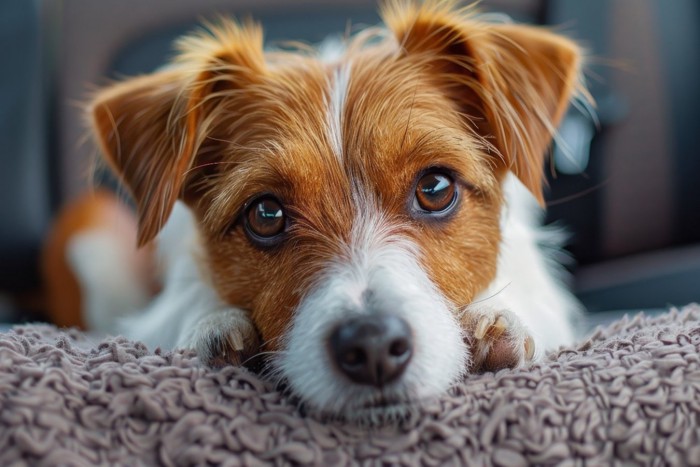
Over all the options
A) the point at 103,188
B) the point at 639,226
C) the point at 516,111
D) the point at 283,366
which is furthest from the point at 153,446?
the point at 639,226

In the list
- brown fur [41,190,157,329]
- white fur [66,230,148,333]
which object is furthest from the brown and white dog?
brown fur [41,190,157,329]

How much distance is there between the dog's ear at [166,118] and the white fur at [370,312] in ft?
1.85

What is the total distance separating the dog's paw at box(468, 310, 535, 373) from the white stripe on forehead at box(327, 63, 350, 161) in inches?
22.0

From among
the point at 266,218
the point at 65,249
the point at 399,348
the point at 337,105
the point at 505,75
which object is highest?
the point at 505,75

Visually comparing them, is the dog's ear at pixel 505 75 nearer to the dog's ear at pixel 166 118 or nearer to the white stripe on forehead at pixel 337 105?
the white stripe on forehead at pixel 337 105

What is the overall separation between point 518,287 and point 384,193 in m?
0.81

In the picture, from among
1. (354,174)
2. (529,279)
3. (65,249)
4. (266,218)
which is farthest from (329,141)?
(65,249)

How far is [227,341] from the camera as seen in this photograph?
172 cm

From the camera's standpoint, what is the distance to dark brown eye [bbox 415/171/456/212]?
70.3 inches

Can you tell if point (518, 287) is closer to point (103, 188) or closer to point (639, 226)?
point (639, 226)

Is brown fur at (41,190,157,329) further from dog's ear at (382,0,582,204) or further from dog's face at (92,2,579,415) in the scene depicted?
dog's ear at (382,0,582,204)

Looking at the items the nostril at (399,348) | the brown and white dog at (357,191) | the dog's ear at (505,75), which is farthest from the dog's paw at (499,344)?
the dog's ear at (505,75)

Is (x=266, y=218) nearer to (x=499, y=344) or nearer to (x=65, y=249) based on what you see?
(x=499, y=344)

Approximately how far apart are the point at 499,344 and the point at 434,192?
424 millimetres
